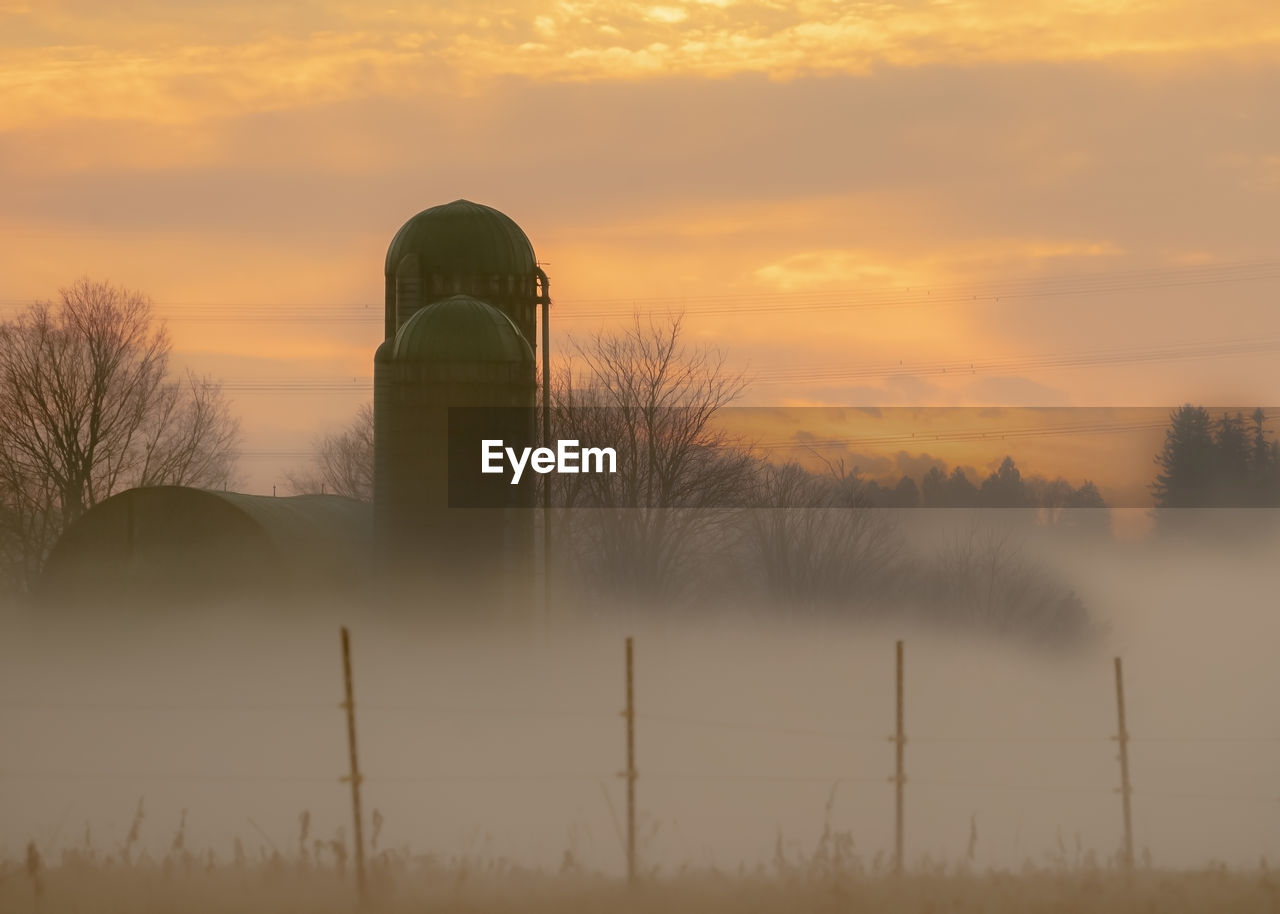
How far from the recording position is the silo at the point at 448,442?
34.0m

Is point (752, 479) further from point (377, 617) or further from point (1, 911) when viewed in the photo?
point (1, 911)

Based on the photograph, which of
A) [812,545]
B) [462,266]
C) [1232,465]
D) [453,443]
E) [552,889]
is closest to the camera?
[552,889]

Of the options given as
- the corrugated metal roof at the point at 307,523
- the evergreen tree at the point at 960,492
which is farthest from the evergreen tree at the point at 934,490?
the corrugated metal roof at the point at 307,523

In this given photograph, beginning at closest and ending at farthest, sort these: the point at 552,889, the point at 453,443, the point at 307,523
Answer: the point at 552,889 → the point at 453,443 → the point at 307,523

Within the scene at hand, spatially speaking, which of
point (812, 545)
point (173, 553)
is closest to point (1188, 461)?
point (812, 545)

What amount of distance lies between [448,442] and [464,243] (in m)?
6.95

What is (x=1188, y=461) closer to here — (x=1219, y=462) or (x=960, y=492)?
(x=1219, y=462)

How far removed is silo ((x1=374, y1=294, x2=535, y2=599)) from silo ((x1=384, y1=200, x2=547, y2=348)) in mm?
4006

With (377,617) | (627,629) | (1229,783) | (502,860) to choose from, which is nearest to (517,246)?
(377,617)

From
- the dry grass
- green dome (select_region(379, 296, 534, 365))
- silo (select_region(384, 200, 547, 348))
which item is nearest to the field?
the dry grass

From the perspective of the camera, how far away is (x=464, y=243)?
3872 cm

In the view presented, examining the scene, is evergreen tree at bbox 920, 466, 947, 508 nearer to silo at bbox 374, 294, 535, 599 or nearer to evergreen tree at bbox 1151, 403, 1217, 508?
evergreen tree at bbox 1151, 403, 1217, 508

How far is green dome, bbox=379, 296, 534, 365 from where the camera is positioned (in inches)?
1340

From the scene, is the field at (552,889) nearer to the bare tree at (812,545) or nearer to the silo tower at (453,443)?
the silo tower at (453,443)
